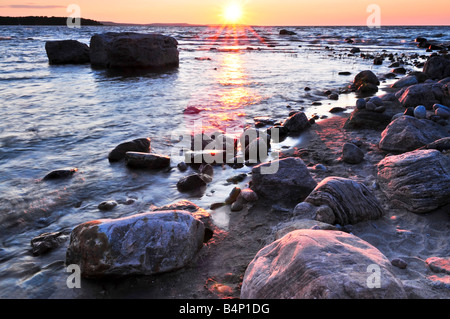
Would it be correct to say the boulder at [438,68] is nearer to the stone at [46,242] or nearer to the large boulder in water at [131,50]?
the large boulder in water at [131,50]

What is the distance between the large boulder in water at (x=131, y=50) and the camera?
16156 millimetres

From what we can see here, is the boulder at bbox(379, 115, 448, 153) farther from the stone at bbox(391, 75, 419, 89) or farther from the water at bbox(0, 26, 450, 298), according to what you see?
the stone at bbox(391, 75, 419, 89)

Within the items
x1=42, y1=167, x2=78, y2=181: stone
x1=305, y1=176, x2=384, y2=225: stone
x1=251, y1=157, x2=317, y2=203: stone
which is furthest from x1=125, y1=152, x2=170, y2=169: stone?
x1=305, y1=176, x2=384, y2=225: stone

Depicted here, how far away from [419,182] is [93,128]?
6.73 meters

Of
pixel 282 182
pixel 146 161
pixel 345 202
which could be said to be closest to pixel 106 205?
pixel 146 161

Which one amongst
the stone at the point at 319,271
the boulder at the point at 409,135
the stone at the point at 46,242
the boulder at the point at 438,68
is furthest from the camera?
the boulder at the point at 438,68

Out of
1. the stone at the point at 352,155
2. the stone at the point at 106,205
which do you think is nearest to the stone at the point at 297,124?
the stone at the point at 352,155

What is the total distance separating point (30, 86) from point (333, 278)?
1319 cm

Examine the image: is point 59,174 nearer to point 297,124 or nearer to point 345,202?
point 345,202

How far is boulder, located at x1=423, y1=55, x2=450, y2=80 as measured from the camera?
11773 millimetres

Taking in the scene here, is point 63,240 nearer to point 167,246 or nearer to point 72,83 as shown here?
point 167,246

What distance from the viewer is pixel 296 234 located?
250cm

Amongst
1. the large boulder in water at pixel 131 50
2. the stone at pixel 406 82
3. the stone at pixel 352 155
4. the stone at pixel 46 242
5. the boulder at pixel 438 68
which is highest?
the large boulder in water at pixel 131 50

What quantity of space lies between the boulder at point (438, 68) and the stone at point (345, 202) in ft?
35.7
